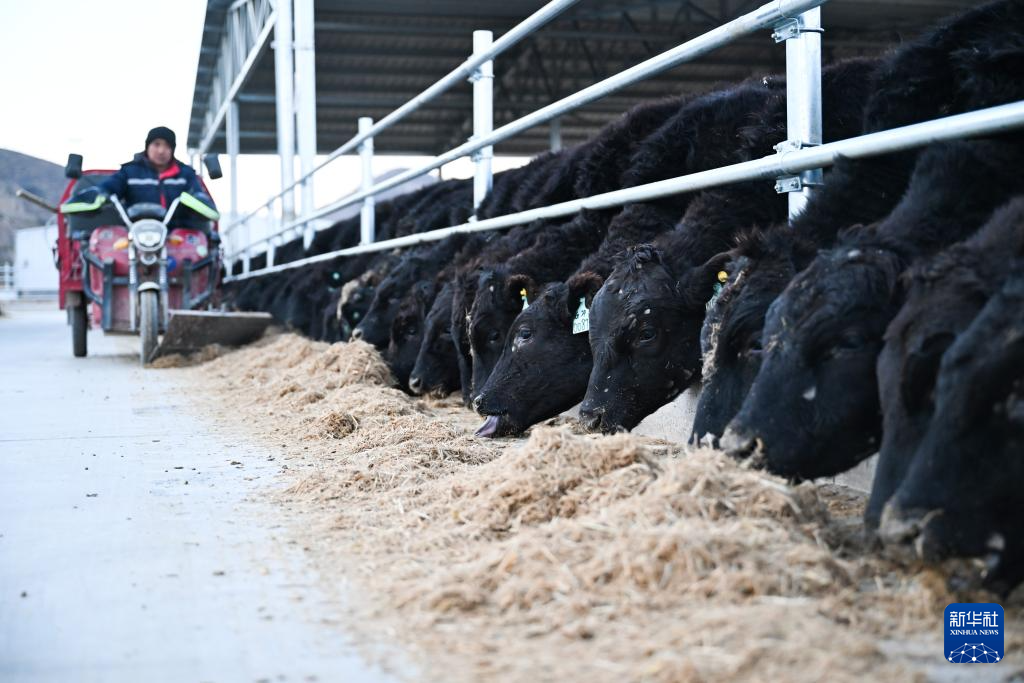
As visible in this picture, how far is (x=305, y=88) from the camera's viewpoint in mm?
14438

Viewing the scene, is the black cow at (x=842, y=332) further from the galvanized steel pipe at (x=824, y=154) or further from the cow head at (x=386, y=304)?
the cow head at (x=386, y=304)

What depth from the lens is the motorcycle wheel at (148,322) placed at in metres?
10.7

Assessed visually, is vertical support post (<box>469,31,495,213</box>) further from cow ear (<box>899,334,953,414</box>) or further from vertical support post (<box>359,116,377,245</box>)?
cow ear (<box>899,334,953,414</box>)

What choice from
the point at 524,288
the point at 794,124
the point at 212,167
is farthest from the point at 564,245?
the point at 212,167

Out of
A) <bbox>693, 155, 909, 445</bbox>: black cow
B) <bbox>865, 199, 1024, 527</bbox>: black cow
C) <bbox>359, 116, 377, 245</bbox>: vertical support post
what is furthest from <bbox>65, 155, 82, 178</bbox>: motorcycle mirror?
<bbox>865, 199, 1024, 527</bbox>: black cow

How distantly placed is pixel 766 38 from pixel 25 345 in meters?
11.5

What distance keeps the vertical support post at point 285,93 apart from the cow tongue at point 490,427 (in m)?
11.0

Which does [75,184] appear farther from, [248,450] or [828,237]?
[828,237]

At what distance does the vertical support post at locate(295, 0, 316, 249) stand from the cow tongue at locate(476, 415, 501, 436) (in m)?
9.01

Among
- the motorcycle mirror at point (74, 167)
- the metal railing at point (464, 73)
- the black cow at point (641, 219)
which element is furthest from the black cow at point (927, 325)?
the motorcycle mirror at point (74, 167)

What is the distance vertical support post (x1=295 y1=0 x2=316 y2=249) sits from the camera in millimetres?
13930

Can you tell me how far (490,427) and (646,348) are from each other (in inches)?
39.2

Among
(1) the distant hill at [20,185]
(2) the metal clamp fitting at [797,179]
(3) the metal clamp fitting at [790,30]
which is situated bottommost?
(2) the metal clamp fitting at [797,179]

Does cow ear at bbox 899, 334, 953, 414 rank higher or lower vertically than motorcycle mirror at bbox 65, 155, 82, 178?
lower
